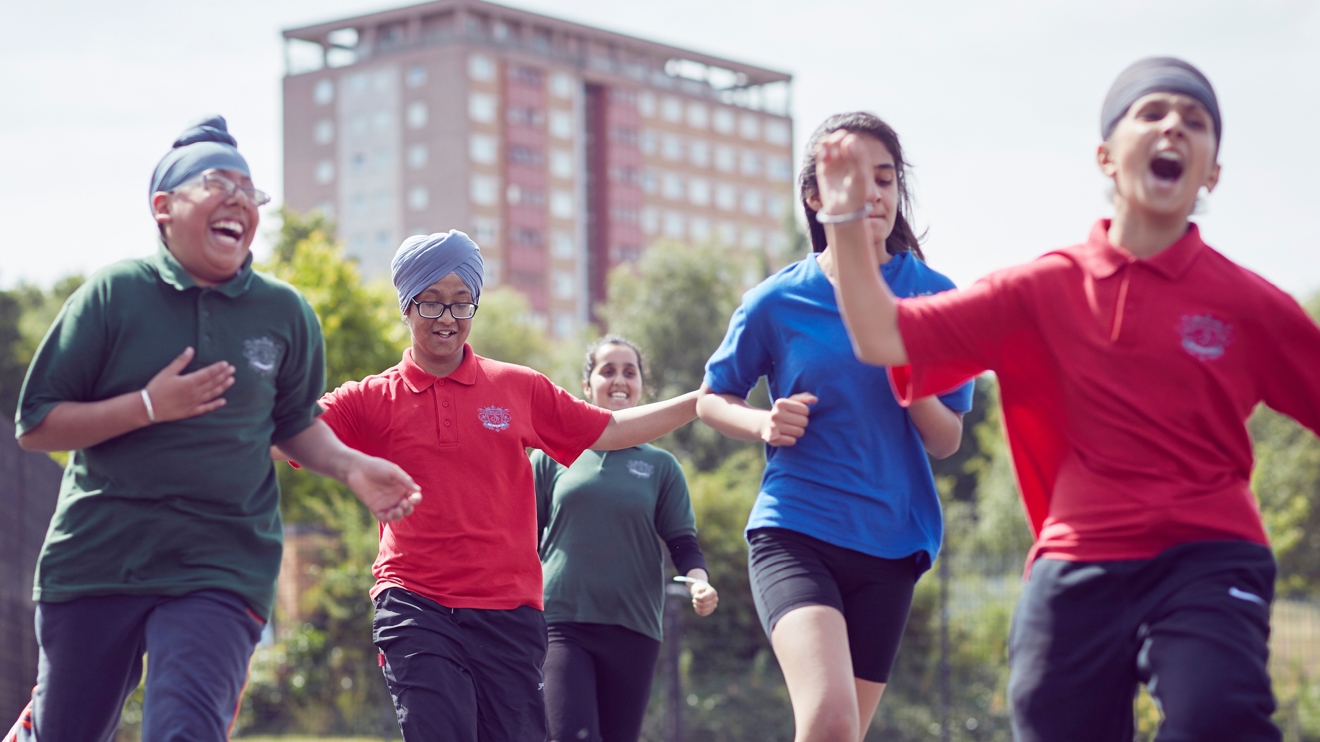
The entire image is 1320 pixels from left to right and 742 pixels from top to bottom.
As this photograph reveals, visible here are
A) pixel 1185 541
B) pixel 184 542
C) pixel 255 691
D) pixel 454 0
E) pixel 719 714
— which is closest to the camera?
pixel 1185 541

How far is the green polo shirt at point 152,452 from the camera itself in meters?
4.26

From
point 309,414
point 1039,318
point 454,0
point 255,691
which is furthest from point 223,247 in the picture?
point 454,0

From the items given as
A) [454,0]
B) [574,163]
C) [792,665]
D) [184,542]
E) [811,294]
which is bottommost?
[792,665]

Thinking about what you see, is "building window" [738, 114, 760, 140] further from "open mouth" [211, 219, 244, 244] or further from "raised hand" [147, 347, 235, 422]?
"raised hand" [147, 347, 235, 422]

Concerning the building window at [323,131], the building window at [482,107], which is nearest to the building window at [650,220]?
the building window at [482,107]

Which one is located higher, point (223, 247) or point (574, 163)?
point (574, 163)

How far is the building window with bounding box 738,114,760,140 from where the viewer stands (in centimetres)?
11219

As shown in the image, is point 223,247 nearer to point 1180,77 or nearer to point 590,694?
point 1180,77

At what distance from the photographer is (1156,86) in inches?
155

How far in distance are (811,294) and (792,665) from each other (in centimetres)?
122

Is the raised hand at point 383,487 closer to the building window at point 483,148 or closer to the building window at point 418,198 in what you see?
the building window at point 483,148

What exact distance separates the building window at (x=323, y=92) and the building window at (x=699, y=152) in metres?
25.3

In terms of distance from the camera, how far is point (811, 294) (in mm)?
5062

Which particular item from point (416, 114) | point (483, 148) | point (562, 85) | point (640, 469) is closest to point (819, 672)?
point (640, 469)
